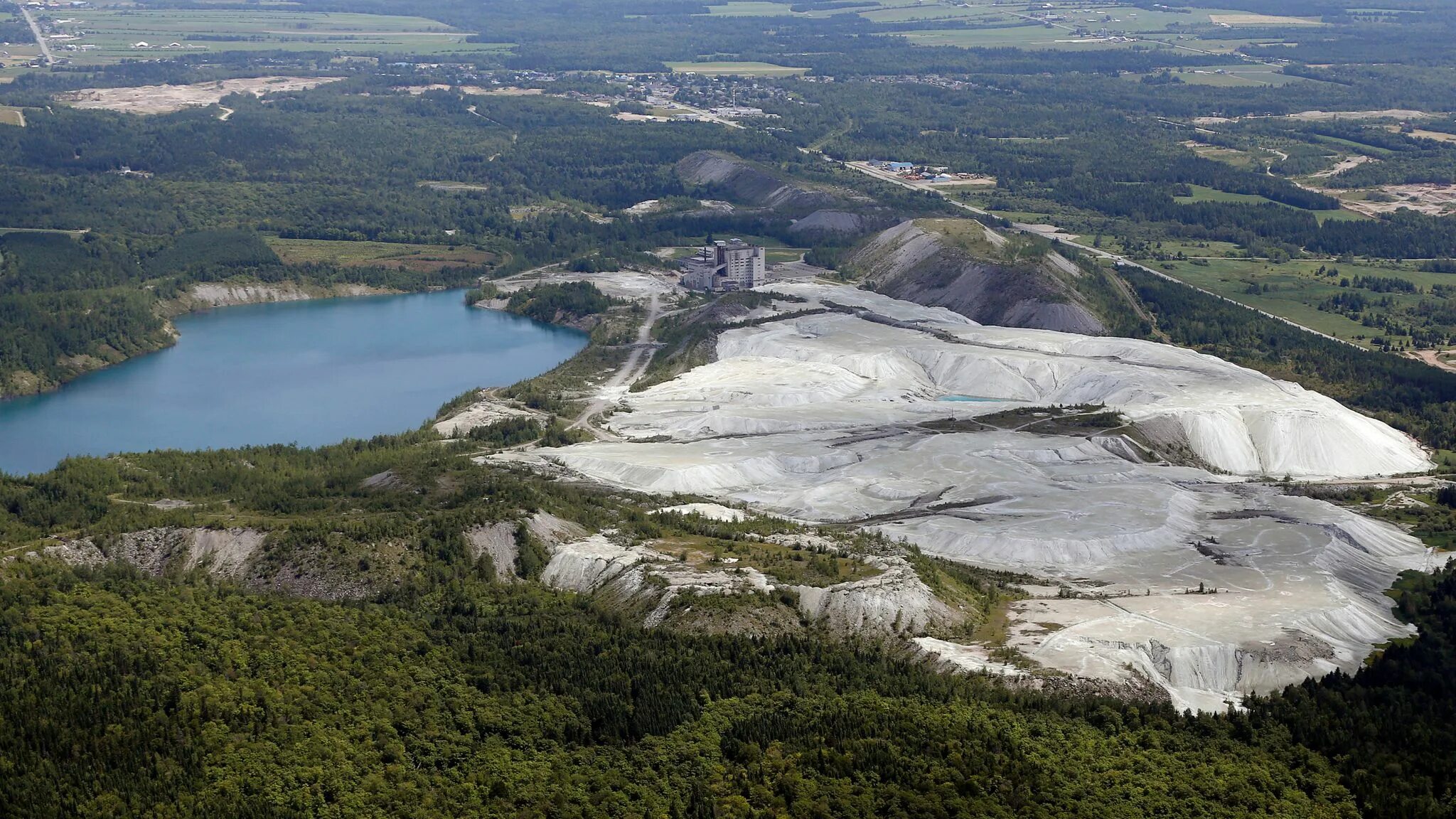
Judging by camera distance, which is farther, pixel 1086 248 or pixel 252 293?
pixel 1086 248

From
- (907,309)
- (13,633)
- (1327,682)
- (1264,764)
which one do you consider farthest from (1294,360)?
(13,633)

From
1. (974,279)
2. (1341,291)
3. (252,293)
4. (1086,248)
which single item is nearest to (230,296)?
(252,293)

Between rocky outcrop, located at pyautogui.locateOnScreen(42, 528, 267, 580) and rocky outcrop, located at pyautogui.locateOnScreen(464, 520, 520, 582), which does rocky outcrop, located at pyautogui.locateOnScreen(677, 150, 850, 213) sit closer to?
rocky outcrop, located at pyautogui.locateOnScreen(464, 520, 520, 582)

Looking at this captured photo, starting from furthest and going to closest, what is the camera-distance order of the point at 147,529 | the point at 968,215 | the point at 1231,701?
the point at 968,215 < the point at 147,529 < the point at 1231,701

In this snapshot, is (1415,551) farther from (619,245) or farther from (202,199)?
(202,199)

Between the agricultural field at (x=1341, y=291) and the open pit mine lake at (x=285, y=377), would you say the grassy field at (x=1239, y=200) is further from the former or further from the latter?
the open pit mine lake at (x=285, y=377)

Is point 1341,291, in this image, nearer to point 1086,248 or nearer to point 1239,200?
point 1086,248
